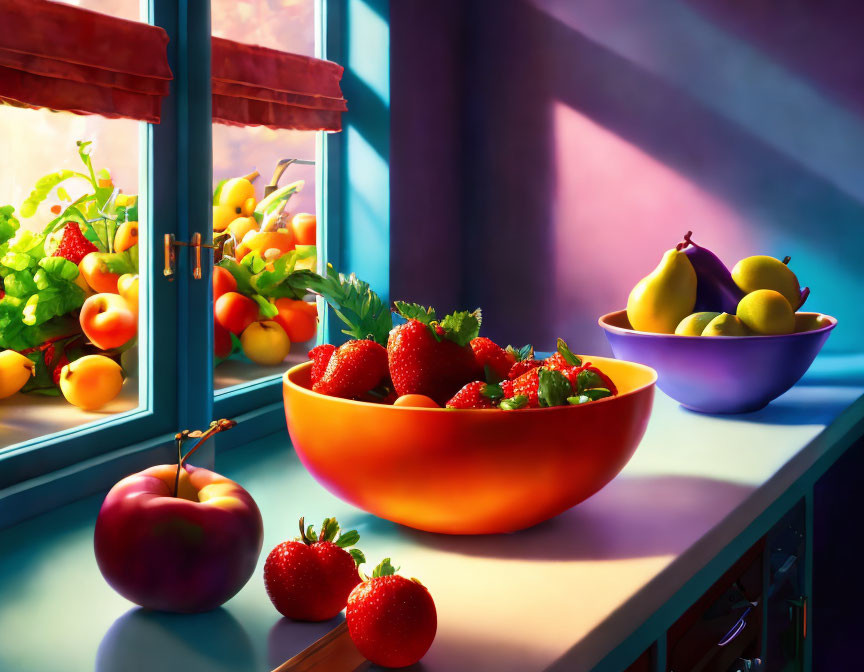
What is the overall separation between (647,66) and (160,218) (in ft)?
3.65

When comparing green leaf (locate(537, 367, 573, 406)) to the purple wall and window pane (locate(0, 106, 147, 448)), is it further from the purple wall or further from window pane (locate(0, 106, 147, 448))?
the purple wall

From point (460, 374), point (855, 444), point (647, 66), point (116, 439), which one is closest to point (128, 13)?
point (116, 439)

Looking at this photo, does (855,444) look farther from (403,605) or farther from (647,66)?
(403,605)

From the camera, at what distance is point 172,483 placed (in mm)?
745

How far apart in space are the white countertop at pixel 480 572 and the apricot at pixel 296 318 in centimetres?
37

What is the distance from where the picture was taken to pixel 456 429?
81cm

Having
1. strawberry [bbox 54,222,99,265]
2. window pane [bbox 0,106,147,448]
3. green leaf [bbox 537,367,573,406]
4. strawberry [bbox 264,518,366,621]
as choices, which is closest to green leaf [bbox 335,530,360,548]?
strawberry [bbox 264,518,366,621]

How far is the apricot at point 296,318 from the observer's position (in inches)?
61.9

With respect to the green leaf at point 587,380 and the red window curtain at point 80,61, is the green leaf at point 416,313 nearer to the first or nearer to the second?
the green leaf at point 587,380

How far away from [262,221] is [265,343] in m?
0.21

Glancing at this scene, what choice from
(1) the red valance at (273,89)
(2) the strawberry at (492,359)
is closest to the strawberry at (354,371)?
(2) the strawberry at (492,359)

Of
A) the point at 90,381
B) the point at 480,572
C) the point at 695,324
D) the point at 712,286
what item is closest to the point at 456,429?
the point at 480,572

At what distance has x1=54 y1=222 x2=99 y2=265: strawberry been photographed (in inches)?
45.9

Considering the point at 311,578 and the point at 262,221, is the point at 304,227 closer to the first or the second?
the point at 262,221
